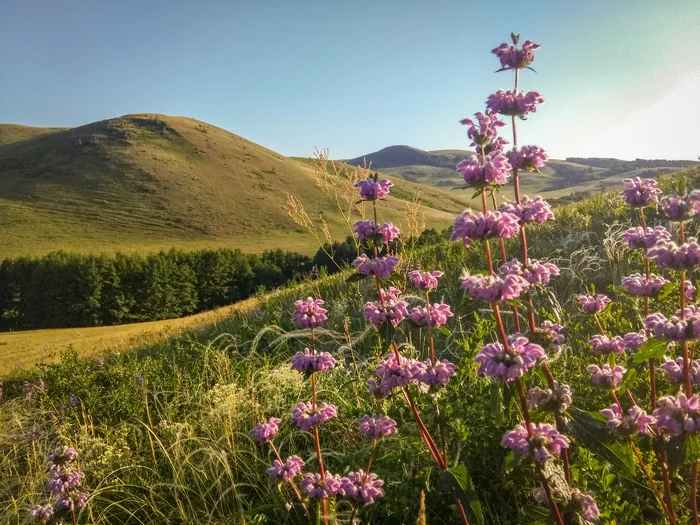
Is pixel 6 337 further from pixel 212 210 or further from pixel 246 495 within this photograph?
pixel 212 210

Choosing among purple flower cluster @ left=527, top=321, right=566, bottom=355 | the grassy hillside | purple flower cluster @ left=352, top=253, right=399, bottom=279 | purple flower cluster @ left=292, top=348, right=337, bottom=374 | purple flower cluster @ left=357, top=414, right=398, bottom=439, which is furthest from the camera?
the grassy hillside

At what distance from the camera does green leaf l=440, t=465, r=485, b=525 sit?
1600 millimetres

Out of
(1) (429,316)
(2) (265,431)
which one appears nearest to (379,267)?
(1) (429,316)

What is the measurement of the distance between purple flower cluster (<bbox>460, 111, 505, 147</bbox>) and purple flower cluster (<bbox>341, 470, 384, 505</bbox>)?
1.55 meters

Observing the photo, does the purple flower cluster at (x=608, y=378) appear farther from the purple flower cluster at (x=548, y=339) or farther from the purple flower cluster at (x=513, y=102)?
the purple flower cluster at (x=513, y=102)

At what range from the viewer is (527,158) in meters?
1.66

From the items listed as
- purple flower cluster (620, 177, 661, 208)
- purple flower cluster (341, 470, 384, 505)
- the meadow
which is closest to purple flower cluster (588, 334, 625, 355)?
the meadow

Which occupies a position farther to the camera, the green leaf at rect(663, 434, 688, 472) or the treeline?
the treeline

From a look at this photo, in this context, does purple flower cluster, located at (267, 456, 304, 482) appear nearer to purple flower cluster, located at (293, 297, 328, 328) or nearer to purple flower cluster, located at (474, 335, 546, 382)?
purple flower cluster, located at (293, 297, 328, 328)

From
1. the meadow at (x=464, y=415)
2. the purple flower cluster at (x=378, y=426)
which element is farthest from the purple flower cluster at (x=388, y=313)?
the purple flower cluster at (x=378, y=426)

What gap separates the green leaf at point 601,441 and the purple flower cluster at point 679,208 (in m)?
0.78

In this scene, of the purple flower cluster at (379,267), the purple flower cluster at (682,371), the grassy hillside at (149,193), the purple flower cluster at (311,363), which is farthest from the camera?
the grassy hillside at (149,193)

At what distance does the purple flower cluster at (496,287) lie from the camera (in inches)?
53.6

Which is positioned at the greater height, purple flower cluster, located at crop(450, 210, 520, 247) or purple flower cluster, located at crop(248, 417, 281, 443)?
purple flower cluster, located at crop(450, 210, 520, 247)
